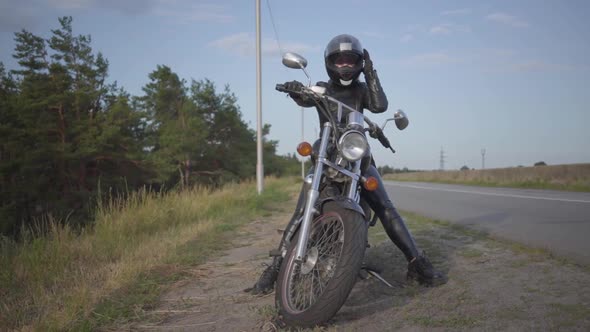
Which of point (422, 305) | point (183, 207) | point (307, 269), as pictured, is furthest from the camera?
point (183, 207)

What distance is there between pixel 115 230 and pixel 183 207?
8.08 feet

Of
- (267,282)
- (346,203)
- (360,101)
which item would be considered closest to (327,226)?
(346,203)

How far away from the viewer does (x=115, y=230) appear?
6770 millimetres

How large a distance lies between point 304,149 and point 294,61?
0.70 meters

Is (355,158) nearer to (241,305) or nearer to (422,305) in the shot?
(422,305)

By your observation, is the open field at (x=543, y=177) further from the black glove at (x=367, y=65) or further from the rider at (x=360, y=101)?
the black glove at (x=367, y=65)

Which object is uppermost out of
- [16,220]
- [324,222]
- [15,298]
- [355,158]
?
[355,158]

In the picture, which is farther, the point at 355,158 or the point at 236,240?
the point at 236,240

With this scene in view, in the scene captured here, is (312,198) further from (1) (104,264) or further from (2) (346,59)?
(1) (104,264)

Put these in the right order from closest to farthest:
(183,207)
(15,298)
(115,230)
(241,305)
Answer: (241,305)
(15,298)
(115,230)
(183,207)

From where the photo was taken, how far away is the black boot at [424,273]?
3.38 m

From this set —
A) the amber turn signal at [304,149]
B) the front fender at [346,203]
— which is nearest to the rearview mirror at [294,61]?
the amber turn signal at [304,149]

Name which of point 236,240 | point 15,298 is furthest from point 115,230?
point 15,298

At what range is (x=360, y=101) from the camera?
3555 millimetres
